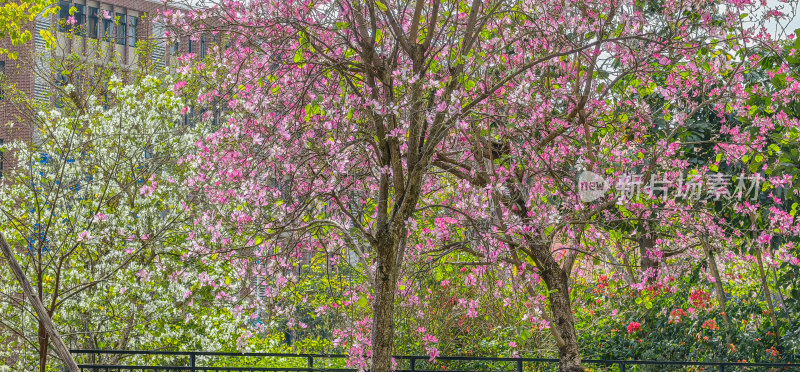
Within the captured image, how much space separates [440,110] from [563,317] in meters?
3.11

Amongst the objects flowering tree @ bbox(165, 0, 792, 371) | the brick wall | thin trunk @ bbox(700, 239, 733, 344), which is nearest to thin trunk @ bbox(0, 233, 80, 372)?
flowering tree @ bbox(165, 0, 792, 371)

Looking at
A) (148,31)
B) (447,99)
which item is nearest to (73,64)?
(447,99)

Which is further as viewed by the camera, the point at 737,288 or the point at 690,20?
the point at 737,288

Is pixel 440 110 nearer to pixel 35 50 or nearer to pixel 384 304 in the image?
pixel 384 304

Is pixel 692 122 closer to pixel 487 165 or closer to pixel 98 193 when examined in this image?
pixel 487 165

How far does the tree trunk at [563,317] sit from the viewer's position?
23.6 feet

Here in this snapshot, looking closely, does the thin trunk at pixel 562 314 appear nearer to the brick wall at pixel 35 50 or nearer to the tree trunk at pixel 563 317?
the tree trunk at pixel 563 317

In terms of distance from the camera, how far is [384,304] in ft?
18.1

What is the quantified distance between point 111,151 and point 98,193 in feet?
2.42

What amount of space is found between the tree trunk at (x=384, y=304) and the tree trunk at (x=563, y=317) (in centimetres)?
219

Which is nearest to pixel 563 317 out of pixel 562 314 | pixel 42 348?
pixel 562 314

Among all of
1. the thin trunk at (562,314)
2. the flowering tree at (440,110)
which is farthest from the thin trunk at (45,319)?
the thin trunk at (562,314)

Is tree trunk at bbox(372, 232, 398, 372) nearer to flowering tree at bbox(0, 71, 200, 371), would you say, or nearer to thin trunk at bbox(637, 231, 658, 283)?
thin trunk at bbox(637, 231, 658, 283)

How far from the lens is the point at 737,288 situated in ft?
34.5
